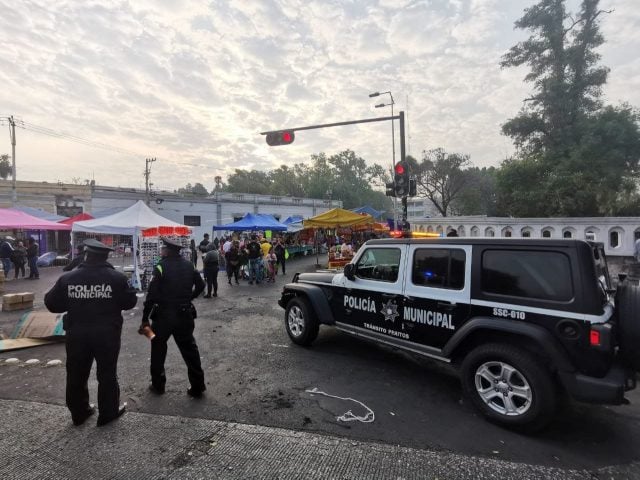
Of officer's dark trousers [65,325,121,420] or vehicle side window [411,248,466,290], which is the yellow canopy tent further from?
officer's dark trousers [65,325,121,420]

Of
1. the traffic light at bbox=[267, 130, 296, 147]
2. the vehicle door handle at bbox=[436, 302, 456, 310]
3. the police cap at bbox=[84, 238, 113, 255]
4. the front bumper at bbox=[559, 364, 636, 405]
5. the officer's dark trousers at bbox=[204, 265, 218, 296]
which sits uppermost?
the traffic light at bbox=[267, 130, 296, 147]

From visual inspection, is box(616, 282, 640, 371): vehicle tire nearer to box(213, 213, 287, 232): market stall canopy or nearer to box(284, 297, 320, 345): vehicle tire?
box(284, 297, 320, 345): vehicle tire

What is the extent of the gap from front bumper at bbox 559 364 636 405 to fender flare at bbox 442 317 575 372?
0.29 feet

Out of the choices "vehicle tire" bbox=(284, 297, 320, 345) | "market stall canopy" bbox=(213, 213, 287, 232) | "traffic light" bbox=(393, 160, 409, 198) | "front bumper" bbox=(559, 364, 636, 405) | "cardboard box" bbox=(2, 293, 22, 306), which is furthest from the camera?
"market stall canopy" bbox=(213, 213, 287, 232)

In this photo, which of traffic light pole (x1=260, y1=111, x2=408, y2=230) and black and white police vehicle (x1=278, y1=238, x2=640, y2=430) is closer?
black and white police vehicle (x1=278, y1=238, x2=640, y2=430)

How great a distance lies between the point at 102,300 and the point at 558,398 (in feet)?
14.0

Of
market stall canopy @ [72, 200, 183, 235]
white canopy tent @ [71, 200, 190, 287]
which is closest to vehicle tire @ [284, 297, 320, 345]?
white canopy tent @ [71, 200, 190, 287]

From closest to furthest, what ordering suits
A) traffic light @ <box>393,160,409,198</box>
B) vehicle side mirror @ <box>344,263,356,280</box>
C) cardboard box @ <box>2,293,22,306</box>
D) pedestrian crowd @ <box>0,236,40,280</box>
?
vehicle side mirror @ <box>344,263,356,280</box> < cardboard box @ <box>2,293,22,306</box> < traffic light @ <box>393,160,409,198</box> < pedestrian crowd @ <box>0,236,40,280</box>

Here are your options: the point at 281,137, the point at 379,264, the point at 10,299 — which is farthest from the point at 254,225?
the point at 379,264

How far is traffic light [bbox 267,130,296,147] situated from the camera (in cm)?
1065

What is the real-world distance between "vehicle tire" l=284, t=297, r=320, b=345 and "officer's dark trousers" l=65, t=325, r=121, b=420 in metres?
2.72

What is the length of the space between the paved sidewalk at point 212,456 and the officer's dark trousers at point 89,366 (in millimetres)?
189

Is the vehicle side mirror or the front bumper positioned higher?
the vehicle side mirror

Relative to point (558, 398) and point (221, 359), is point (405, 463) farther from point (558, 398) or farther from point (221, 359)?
point (221, 359)
